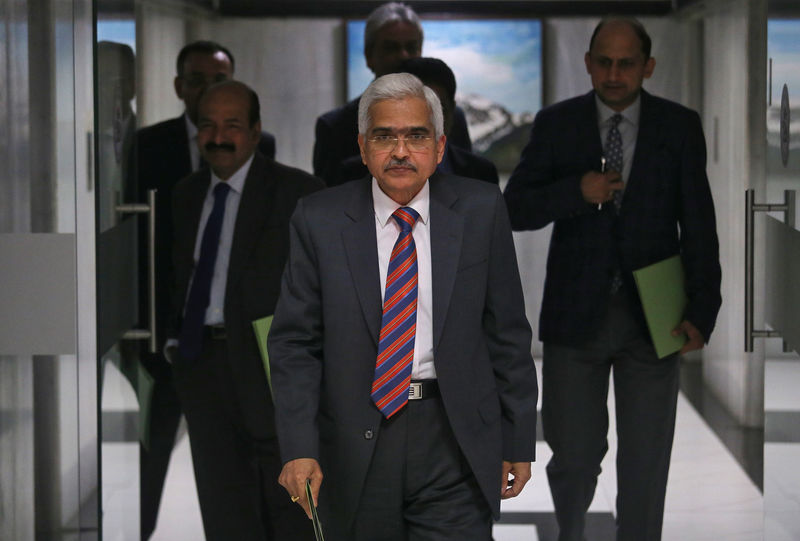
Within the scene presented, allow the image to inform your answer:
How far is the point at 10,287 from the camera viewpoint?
11.6ft

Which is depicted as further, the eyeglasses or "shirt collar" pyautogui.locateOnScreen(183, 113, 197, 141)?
"shirt collar" pyautogui.locateOnScreen(183, 113, 197, 141)

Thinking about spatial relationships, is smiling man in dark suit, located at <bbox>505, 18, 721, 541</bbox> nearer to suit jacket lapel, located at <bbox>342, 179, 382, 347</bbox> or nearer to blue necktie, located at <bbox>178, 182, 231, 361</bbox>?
blue necktie, located at <bbox>178, 182, 231, 361</bbox>

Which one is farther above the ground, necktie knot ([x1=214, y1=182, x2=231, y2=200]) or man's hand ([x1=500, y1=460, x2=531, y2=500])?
necktie knot ([x1=214, y1=182, x2=231, y2=200])

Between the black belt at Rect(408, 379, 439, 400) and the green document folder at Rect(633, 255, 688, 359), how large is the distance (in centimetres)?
131

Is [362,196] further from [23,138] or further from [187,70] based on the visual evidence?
[187,70]

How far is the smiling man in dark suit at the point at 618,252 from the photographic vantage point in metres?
4.26

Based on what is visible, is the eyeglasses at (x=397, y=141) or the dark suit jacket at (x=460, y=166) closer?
the eyeglasses at (x=397, y=141)

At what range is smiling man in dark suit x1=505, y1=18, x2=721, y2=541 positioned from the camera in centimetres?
426

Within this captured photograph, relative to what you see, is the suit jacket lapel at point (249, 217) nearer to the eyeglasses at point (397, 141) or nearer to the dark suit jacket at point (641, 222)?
the dark suit jacket at point (641, 222)

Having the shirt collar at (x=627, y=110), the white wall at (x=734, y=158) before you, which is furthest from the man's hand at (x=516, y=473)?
the white wall at (x=734, y=158)

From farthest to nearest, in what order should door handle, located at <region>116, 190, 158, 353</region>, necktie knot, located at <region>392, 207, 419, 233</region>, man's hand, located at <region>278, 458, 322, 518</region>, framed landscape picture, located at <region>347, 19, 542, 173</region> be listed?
framed landscape picture, located at <region>347, 19, 542, 173</region>, door handle, located at <region>116, 190, 158, 353</region>, necktie knot, located at <region>392, 207, 419, 233</region>, man's hand, located at <region>278, 458, 322, 518</region>

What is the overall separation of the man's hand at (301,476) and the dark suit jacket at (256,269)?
1.29m

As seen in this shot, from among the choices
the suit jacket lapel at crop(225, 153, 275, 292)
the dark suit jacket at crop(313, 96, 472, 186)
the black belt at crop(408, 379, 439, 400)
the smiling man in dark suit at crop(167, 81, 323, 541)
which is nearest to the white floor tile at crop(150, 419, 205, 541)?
the smiling man in dark suit at crop(167, 81, 323, 541)

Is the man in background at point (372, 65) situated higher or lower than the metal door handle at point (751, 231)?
higher
